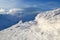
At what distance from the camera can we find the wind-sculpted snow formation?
18.0 metres

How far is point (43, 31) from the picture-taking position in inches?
762

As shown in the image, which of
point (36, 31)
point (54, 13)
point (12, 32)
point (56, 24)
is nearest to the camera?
point (56, 24)

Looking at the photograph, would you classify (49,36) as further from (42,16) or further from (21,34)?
(21,34)

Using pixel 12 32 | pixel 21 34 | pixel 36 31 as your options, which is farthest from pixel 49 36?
pixel 12 32

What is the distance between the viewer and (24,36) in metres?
20.5

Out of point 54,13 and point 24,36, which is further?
point 24,36

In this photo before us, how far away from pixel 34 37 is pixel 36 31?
0.72 m

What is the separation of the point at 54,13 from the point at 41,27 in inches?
74.3

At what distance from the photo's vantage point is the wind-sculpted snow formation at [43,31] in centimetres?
1795

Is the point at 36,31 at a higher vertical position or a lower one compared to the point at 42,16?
lower

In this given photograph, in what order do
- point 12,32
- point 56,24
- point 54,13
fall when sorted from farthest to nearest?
point 12,32 < point 54,13 < point 56,24

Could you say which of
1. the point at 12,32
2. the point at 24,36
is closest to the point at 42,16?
the point at 24,36

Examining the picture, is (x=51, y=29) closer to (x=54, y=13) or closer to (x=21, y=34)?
(x=54, y=13)

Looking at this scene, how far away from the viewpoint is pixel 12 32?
22312 mm
